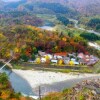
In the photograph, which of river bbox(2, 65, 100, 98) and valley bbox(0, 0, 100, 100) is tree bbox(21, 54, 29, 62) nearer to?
valley bbox(0, 0, 100, 100)

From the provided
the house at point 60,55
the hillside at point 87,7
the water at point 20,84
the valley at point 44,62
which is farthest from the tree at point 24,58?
the hillside at point 87,7

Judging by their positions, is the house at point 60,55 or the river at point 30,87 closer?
the river at point 30,87

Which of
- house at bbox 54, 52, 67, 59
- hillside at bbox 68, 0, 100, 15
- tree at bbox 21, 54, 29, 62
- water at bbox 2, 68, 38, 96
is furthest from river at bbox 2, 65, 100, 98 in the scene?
hillside at bbox 68, 0, 100, 15

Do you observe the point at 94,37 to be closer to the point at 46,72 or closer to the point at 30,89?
the point at 46,72

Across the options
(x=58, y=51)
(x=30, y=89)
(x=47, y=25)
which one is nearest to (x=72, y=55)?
(x=58, y=51)

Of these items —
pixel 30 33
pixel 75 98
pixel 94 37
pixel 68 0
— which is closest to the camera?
pixel 75 98

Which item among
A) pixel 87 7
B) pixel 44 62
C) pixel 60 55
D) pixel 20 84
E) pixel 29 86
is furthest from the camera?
pixel 87 7

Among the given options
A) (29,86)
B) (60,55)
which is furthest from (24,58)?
(29,86)

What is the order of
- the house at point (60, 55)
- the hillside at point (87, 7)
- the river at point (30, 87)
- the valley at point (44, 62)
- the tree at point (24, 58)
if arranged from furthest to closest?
the hillside at point (87, 7) → the house at point (60, 55) → the tree at point (24, 58) → the valley at point (44, 62) → the river at point (30, 87)

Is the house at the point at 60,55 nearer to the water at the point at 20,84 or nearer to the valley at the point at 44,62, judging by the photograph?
the valley at the point at 44,62

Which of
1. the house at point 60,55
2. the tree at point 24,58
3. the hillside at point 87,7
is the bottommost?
the hillside at point 87,7

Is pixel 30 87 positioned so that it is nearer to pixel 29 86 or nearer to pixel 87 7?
pixel 29 86
